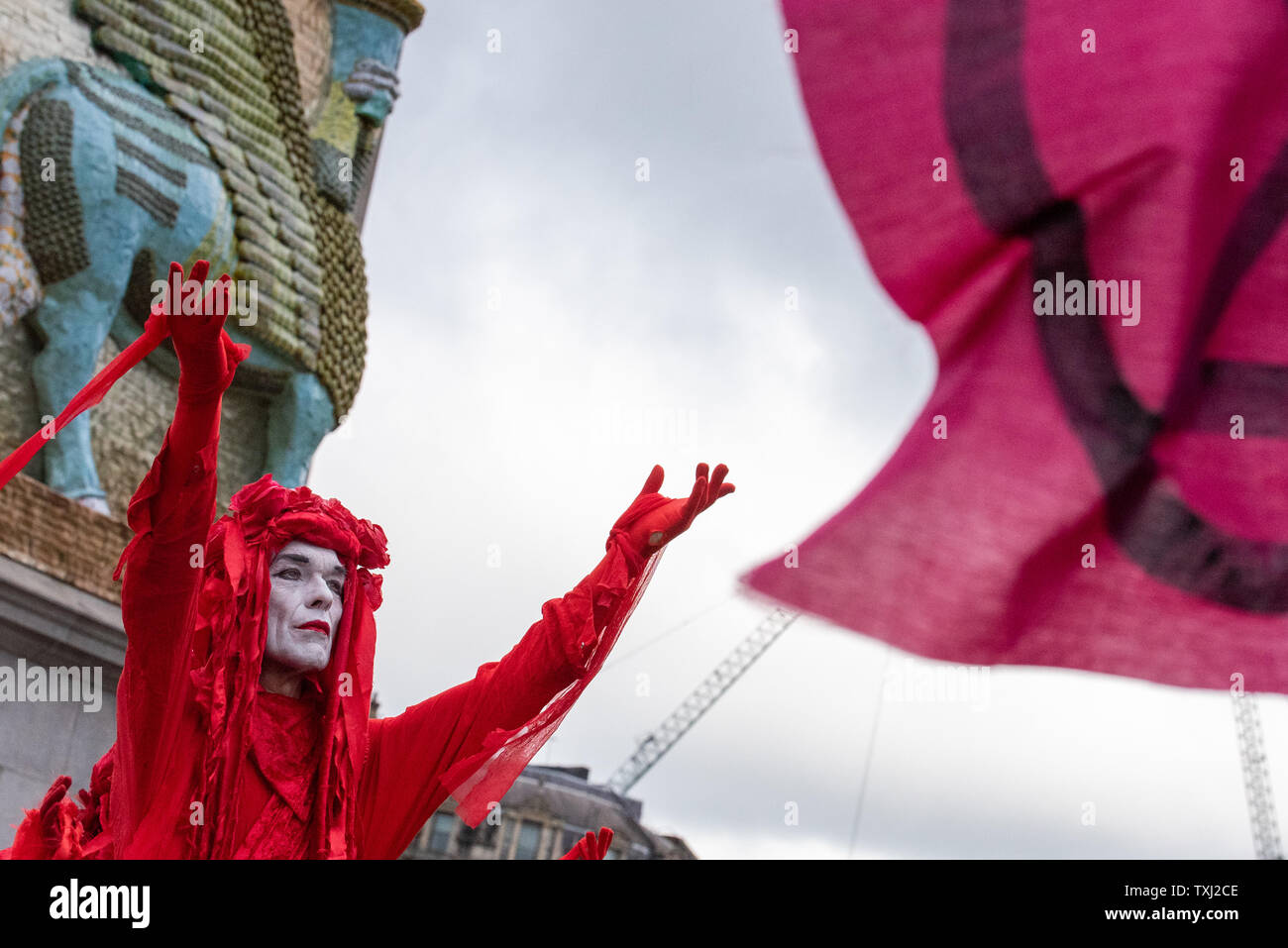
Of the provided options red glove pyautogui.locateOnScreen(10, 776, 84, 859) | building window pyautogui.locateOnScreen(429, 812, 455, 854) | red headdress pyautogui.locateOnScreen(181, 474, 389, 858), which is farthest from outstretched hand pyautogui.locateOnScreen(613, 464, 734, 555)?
building window pyautogui.locateOnScreen(429, 812, 455, 854)

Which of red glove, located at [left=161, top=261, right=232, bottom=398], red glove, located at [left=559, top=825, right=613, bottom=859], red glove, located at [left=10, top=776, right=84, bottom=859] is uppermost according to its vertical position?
red glove, located at [left=161, top=261, right=232, bottom=398]

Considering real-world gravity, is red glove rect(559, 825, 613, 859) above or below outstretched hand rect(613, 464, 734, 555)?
below

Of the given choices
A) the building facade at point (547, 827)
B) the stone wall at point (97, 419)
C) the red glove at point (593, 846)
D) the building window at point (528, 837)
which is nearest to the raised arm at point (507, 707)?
the red glove at point (593, 846)

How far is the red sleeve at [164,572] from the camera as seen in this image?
4.11 metres

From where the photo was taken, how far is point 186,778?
14.4 ft

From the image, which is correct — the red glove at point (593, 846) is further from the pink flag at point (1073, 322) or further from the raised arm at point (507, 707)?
the pink flag at point (1073, 322)

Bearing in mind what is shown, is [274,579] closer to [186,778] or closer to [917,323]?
[186,778]

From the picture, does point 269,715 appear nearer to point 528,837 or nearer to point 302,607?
point 302,607

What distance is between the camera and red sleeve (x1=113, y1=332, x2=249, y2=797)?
411 centimetres

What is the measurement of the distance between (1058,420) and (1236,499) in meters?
0.40

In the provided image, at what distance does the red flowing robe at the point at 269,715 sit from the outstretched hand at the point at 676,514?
3cm

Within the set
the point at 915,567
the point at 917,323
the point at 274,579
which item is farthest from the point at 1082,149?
the point at 274,579

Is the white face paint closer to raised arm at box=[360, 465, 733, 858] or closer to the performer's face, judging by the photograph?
the performer's face

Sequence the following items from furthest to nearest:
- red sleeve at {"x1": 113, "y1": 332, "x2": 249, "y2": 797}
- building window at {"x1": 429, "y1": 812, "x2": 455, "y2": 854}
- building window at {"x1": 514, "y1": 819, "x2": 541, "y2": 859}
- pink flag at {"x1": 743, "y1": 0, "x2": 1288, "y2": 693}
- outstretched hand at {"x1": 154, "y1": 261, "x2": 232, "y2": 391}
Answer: building window at {"x1": 429, "y1": 812, "x2": 455, "y2": 854} < building window at {"x1": 514, "y1": 819, "x2": 541, "y2": 859} < red sleeve at {"x1": 113, "y1": 332, "x2": 249, "y2": 797} < outstretched hand at {"x1": 154, "y1": 261, "x2": 232, "y2": 391} < pink flag at {"x1": 743, "y1": 0, "x2": 1288, "y2": 693}
